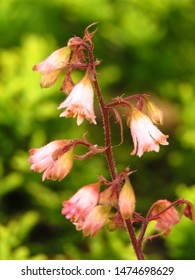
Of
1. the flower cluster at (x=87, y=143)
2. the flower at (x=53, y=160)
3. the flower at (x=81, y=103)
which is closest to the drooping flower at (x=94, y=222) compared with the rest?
the flower cluster at (x=87, y=143)

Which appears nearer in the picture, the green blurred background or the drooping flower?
the drooping flower

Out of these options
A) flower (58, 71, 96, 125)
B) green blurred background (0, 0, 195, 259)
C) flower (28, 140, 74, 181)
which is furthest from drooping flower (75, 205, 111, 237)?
green blurred background (0, 0, 195, 259)

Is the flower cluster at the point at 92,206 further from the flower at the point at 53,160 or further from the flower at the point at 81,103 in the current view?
the flower at the point at 81,103

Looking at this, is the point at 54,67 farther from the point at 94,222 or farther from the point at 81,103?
the point at 94,222

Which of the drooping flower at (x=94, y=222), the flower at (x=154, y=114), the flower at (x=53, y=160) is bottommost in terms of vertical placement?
the drooping flower at (x=94, y=222)

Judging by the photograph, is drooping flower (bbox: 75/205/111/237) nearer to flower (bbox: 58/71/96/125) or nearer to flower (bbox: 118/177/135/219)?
flower (bbox: 118/177/135/219)
